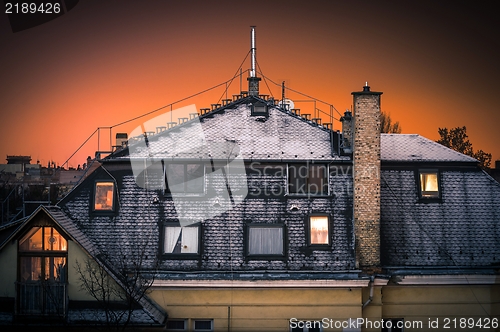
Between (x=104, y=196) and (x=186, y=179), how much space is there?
2901mm

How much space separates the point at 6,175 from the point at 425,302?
44.1 m

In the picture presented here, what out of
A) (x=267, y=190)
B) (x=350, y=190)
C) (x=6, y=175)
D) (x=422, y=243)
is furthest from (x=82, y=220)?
(x=6, y=175)

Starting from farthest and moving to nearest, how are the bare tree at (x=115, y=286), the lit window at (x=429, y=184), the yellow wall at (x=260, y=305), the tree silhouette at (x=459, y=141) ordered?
1. the tree silhouette at (x=459, y=141)
2. the lit window at (x=429, y=184)
3. the yellow wall at (x=260, y=305)
4. the bare tree at (x=115, y=286)

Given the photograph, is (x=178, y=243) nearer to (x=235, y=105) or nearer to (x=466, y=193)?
(x=235, y=105)

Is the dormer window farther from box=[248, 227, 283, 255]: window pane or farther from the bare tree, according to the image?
the bare tree

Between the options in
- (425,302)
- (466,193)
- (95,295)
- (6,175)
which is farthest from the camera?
(6,175)

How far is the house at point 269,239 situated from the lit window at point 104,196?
1.9 inches

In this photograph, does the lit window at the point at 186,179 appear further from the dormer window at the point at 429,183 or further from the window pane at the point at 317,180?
the dormer window at the point at 429,183

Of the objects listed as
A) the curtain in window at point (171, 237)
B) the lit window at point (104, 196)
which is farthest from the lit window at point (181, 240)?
the lit window at point (104, 196)

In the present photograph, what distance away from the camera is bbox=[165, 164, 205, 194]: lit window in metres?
20.5

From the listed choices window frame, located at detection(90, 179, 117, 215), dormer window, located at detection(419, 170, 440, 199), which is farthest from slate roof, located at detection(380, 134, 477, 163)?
window frame, located at detection(90, 179, 117, 215)

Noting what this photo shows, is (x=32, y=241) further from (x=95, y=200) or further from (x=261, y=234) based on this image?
(x=261, y=234)

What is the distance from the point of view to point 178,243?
20.0m

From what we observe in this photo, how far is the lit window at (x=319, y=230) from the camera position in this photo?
19953 millimetres
